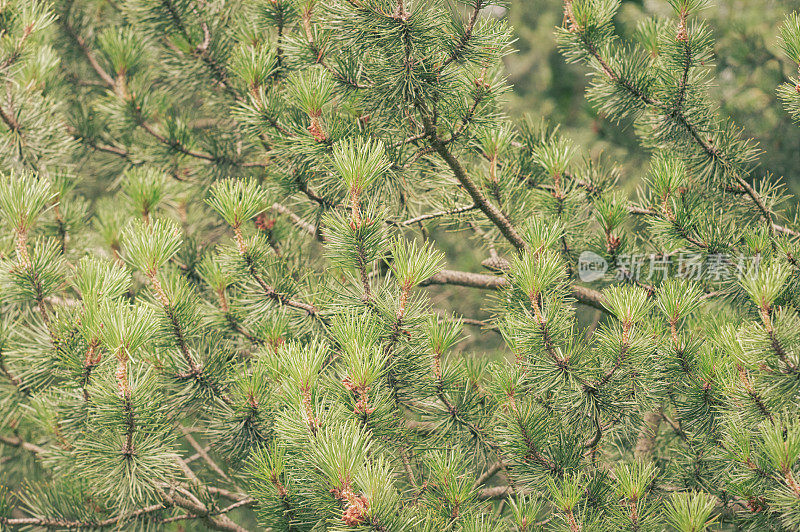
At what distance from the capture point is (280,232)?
145 cm

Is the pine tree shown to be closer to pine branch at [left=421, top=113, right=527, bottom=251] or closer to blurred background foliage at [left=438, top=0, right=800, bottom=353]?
pine branch at [left=421, top=113, right=527, bottom=251]

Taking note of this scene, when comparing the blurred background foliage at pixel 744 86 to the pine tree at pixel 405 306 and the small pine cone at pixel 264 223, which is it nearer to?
the pine tree at pixel 405 306

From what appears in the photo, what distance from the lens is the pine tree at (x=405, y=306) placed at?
0.94m

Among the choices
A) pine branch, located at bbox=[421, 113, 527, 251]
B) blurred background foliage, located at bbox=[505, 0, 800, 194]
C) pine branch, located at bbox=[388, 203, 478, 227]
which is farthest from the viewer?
blurred background foliage, located at bbox=[505, 0, 800, 194]

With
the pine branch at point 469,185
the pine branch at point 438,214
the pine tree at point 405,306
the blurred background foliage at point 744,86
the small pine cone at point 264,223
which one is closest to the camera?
the pine tree at point 405,306

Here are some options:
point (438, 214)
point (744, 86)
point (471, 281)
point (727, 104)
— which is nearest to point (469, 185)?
point (438, 214)

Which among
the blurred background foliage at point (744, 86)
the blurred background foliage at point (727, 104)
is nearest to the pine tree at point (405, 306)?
the blurred background foliage at point (727, 104)

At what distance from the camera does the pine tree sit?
0.94 meters

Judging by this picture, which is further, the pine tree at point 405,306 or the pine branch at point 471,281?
the pine branch at point 471,281

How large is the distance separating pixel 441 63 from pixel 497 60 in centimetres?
12

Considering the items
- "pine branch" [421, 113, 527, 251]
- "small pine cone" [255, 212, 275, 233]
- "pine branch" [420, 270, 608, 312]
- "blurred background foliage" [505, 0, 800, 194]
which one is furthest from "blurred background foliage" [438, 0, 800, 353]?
"small pine cone" [255, 212, 275, 233]

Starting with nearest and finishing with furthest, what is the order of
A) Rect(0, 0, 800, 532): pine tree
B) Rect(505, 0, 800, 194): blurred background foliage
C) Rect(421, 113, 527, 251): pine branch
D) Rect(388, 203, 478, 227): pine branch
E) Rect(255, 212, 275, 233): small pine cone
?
Rect(0, 0, 800, 532): pine tree
Rect(421, 113, 527, 251): pine branch
Rect(388, 203, 478, 227): pine branch
Rect(255, 212, 275, 233): small pine cone
Rect(505, 0, 800, 194): blurred background foliage

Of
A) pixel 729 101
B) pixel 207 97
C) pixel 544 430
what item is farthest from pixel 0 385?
pixel 729 101

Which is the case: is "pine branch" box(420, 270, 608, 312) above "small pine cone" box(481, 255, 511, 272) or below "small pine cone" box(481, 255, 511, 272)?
below
